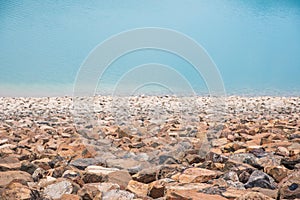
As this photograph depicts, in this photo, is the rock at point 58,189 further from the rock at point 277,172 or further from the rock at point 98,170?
the rock at point 277,172

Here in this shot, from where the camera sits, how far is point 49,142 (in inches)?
98.7

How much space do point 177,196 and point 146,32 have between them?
8.49 feet

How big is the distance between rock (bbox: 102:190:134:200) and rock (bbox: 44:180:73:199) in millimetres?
152

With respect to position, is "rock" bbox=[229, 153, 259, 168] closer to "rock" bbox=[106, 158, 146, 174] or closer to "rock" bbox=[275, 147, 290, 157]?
"rock" bbox=[275, 147, 290, 157]

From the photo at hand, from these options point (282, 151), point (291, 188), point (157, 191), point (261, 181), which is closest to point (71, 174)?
point (157, 191)

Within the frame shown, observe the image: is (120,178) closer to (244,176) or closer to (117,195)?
(117,195)

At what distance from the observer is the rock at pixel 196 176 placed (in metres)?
1.46

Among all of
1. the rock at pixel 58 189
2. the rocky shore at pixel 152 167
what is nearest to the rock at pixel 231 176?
the rocky shore at pixel 152 167

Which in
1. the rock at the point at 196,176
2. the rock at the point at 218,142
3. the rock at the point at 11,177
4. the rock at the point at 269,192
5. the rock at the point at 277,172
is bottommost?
the rock at the point at 11,177

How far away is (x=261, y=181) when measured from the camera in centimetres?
139

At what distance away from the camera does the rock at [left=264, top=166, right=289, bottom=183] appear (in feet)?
4.86

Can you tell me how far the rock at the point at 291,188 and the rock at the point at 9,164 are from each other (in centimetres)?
116

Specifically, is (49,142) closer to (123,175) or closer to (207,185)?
(123,175)

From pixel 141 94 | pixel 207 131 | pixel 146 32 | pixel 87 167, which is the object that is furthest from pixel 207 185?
pixel 141 94
